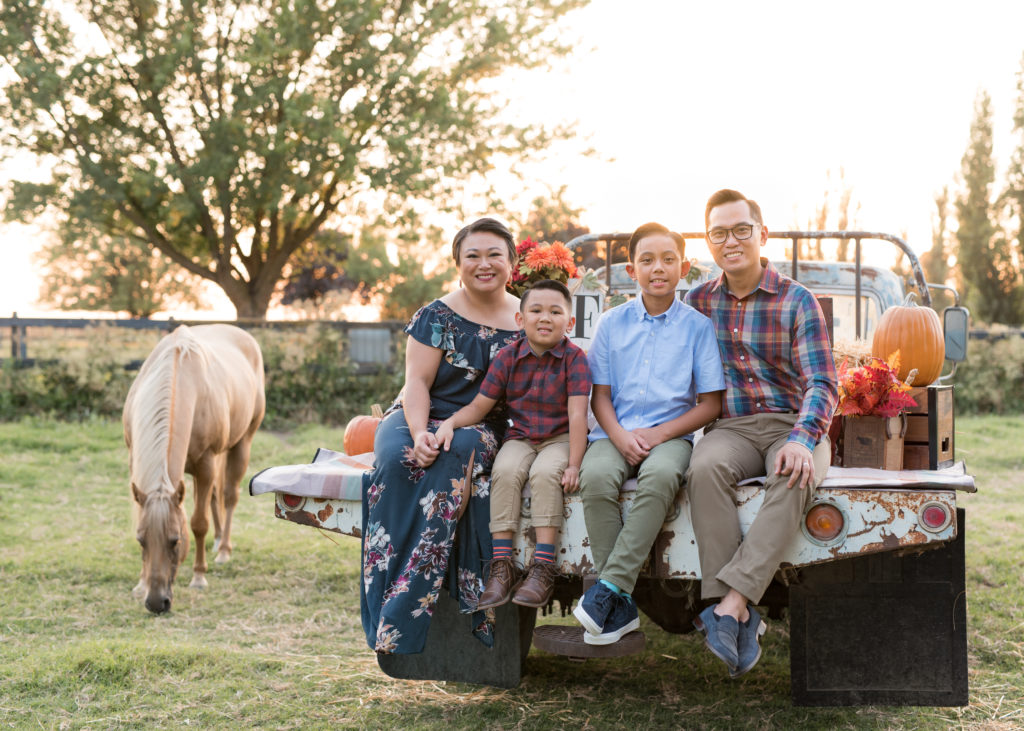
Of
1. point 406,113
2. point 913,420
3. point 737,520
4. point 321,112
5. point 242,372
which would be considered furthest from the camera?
point 406,113

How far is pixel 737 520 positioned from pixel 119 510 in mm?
6587

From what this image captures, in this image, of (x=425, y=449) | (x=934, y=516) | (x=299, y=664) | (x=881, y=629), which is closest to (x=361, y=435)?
(x=299, y=664)

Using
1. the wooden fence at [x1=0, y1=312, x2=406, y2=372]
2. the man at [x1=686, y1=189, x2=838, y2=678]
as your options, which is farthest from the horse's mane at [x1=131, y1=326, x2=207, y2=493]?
the wooden fence at [x1=0, y1=312, x2=406, y2=372]

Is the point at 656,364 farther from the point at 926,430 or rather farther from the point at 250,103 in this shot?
the point at 250,103

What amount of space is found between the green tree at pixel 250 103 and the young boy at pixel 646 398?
1457cm

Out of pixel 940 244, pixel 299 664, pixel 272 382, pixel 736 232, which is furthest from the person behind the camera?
pixel 940 244

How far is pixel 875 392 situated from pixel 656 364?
0.86 m

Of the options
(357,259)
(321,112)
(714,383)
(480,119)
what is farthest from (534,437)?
(357,259)

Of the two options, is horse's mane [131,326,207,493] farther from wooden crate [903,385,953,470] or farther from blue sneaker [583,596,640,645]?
wooden crate [903,385,953,470]

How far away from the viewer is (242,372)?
724 cm

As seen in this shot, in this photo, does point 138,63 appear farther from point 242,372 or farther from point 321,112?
point 242,372

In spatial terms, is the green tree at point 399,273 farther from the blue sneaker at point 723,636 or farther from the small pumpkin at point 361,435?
the blue sneaker at point 723,636

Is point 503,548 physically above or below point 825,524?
below

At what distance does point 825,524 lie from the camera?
2977mm
